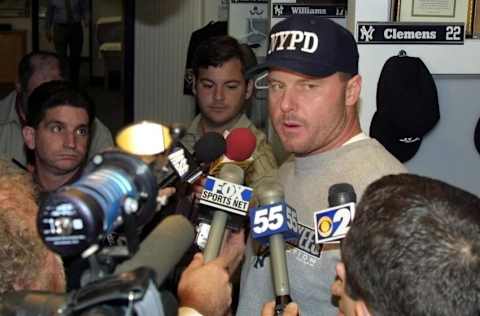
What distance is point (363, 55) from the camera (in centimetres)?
274

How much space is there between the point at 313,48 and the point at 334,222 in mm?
514

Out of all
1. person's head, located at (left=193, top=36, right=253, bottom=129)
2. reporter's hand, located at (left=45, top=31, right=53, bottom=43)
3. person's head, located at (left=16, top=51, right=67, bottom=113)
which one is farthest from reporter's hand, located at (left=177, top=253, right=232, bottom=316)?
reporter's hand, located at (left=45, top=31, right=53, bottom=43)

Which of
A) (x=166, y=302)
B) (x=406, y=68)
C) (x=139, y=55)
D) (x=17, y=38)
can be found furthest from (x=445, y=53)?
(x=17, y=38)

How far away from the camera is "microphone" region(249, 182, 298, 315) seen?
153 centimetres

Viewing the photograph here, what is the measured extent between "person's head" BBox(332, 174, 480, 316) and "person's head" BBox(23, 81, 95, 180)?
61.0 inches

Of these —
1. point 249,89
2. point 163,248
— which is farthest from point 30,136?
point 163,248

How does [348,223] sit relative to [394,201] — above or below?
below

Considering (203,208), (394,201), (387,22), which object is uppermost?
(387,22)

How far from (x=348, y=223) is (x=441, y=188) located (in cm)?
28

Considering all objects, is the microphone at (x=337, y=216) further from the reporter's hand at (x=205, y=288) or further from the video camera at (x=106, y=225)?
the video camera at (x=106, y=225)

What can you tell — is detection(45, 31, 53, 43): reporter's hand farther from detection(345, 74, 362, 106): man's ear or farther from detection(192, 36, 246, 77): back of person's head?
detection(345, 74, 362, 106): man's ear

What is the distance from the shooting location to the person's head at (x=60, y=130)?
8.46 feet

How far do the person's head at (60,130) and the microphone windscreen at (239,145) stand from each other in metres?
0.65

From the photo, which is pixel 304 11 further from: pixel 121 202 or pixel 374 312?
pixel 121 202
